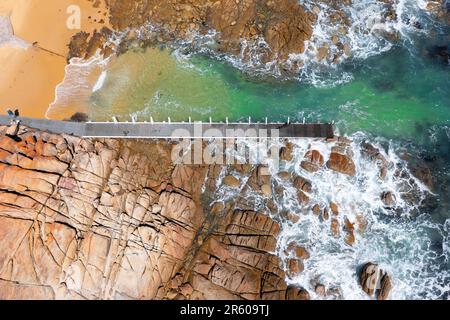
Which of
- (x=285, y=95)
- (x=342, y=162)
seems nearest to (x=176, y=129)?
(x=285, y=95)

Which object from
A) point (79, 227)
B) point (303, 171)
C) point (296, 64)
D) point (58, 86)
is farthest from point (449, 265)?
point (58, 86)

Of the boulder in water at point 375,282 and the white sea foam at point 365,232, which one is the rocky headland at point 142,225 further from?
the white sea foam at point 365,232

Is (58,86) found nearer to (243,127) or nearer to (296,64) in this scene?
(243,127)

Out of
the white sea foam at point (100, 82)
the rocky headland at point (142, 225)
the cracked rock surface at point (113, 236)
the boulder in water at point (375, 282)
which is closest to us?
the cracked rock surface at point (113, 236)

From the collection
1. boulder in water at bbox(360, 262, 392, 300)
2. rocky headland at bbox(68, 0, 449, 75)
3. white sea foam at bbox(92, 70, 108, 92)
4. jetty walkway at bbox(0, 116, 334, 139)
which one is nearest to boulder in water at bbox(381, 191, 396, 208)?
boulder in water at bbox(360, 262, 392, 300)

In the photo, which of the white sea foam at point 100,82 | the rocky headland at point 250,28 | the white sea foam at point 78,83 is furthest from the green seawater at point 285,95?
the rocky headland at point 250,28

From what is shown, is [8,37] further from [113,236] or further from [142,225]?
[142,225]
